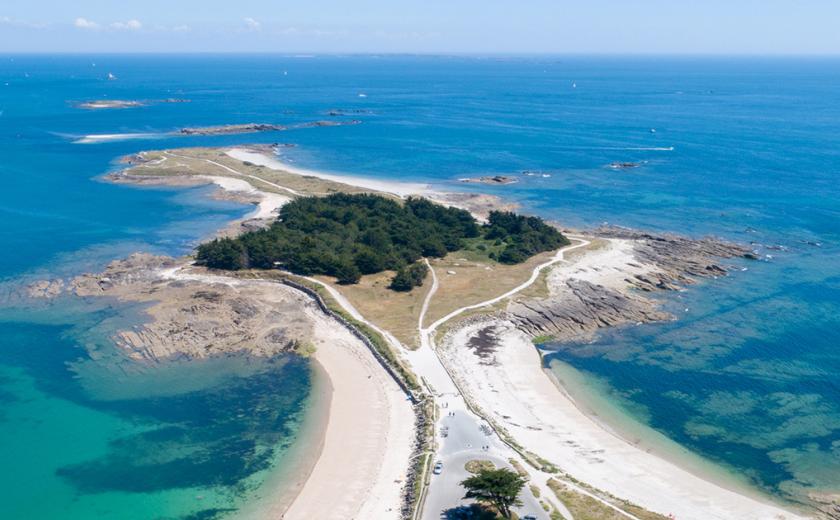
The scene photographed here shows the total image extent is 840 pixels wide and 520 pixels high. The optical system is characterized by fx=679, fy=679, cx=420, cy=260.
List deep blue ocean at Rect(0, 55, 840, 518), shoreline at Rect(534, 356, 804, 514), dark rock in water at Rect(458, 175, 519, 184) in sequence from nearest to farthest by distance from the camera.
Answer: shoreline at Rect(534, 356, 804, 514)
deep blue ocean at Rect(0, 55, 840, 518)
dark rock in water at Rect(458, 175, 519, 184)

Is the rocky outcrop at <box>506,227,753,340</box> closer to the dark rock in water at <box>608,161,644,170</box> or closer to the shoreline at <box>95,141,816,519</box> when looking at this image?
the shoreline at <box>95,141,816,519</box>

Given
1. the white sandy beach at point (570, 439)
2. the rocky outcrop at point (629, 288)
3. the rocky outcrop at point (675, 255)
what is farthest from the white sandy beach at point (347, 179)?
the white sandy beach at point (570, 439)

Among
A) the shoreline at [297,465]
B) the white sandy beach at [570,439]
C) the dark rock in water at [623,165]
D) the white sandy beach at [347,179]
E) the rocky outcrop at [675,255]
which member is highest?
the dark rock in water at [623,165]

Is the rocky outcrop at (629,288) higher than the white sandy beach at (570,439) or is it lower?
higher

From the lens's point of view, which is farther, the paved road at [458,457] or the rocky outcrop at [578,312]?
the rocky outcrop at [578,312]

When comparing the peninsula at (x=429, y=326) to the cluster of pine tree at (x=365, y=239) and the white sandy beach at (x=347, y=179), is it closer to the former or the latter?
the cluster of pine tree at (x=365, y=239)

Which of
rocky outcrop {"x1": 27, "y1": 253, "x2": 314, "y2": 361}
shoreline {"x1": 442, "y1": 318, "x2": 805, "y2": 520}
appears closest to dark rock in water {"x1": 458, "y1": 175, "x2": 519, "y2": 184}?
rocky outcrop {"x1": 27, "y1": 253, "x2": 314, "y2": 361}
